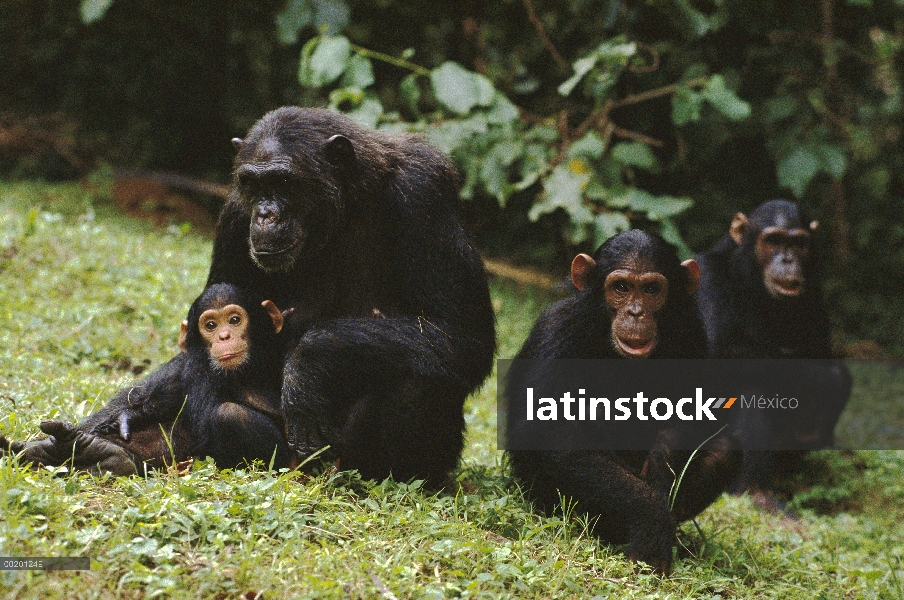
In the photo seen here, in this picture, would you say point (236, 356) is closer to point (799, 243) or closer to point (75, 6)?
point (799, 243)

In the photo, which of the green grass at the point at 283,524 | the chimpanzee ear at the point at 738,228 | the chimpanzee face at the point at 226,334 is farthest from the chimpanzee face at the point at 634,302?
the chimpanzee ear at the point at 738,228

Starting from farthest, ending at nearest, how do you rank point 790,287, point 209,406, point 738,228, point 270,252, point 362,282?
point 738,228, point 790,287, point 362,282, point 270,252, point 209,406

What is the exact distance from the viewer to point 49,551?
3469 mm

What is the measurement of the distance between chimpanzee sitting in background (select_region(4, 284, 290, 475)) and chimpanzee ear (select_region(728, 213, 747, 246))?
5.23 meters

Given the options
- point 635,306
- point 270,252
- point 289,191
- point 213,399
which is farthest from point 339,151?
point 635,306

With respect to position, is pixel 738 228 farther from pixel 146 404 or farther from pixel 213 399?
pixel 146 404

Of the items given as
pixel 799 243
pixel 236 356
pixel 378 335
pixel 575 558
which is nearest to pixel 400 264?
pixel 378 335

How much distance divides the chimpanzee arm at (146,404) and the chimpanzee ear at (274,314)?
1.71 feet

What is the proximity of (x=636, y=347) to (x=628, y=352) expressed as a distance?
6 centimetres

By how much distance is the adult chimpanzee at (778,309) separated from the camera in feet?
27.7

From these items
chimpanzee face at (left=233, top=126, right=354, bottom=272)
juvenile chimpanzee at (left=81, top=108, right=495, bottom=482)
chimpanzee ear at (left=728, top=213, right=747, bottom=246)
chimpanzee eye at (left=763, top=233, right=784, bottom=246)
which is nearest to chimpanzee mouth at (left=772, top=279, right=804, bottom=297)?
chimpanzee eye at (left=763, top=233, right=784, bottom=246)

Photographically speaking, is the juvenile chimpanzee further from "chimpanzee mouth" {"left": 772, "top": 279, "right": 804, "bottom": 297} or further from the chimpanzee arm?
"chimpanzee mouth" {"left": 772, "top": 279, "right": 804, "bottom": 297}

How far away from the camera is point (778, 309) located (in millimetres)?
8586

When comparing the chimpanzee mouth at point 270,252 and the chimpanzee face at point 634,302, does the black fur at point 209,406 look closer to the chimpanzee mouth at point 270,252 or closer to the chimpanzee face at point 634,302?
the chimpanzee mouth at point 270,252
